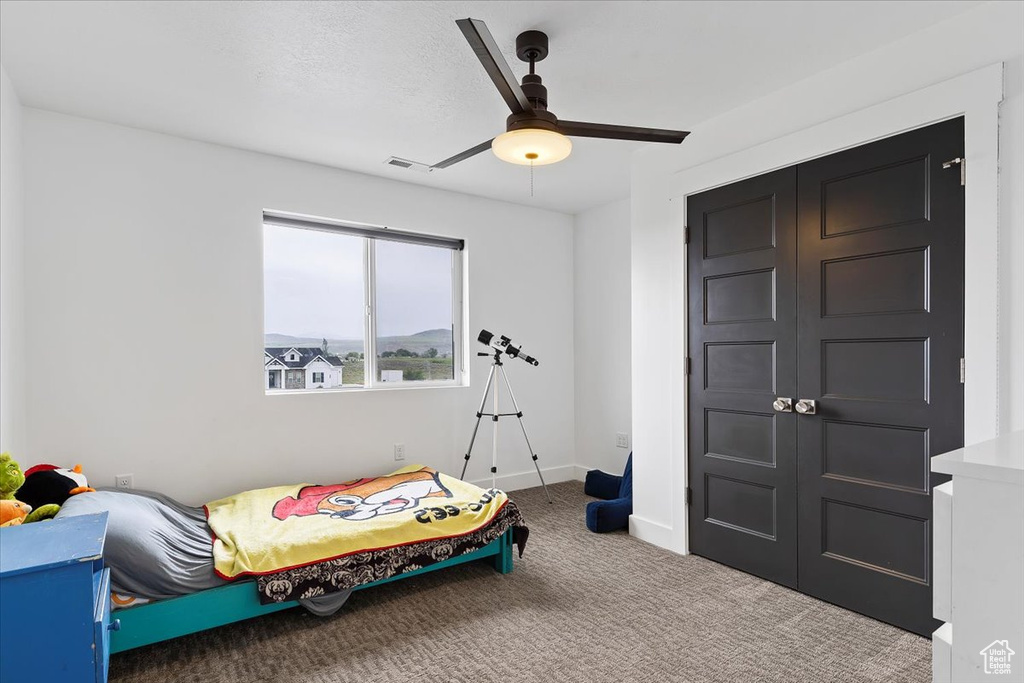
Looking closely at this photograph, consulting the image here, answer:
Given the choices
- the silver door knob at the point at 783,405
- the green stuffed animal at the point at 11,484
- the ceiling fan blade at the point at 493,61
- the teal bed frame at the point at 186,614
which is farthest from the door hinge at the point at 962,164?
the green stuffed animal at the point at 11,484

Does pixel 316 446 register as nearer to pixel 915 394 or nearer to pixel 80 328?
pixel 80 328

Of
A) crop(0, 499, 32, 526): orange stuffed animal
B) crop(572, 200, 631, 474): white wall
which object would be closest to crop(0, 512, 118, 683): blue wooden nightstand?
crop(0, 499, 32, 526): orange stuffed animal

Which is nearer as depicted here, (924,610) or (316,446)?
(924,610)

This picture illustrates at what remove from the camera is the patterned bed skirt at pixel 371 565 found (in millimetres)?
2381

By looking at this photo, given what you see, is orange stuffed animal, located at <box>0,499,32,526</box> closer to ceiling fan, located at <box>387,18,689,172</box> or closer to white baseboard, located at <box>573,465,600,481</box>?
ceiling fan, located at <box>387,18,689,172</box>

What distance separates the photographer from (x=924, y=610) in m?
2.27

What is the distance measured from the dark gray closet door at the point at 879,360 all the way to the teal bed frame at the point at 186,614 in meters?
2.61

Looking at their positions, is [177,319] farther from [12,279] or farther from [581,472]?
[581,472]

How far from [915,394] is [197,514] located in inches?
143

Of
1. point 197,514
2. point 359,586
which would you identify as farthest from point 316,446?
point 359,586

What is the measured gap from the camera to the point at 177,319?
327 centimetres

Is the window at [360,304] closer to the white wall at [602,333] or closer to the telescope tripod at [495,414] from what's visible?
the telescope tripod at [495,414]

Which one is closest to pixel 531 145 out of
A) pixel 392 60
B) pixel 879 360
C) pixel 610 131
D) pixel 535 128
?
pixel 535 128

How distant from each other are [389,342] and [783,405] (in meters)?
2.82
